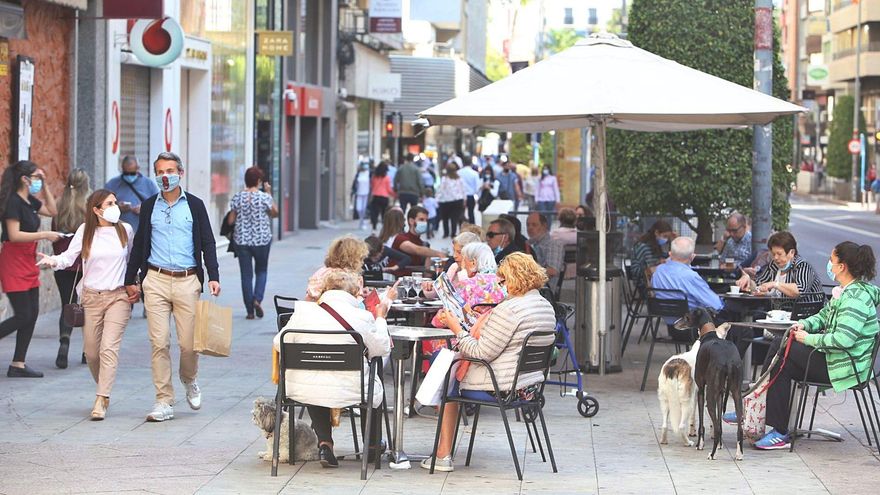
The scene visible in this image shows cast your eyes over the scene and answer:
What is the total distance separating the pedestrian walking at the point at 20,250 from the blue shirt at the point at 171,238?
2044 mm

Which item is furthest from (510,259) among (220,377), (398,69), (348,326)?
(398,69)

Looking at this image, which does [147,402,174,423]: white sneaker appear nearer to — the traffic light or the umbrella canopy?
the umbrella canopy

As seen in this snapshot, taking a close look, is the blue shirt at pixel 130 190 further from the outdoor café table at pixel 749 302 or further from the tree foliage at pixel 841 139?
the tree foliage at pixel 841 139

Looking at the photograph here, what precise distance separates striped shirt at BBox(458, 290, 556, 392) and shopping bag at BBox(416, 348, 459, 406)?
0.08 m

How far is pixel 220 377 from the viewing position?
40.8ft

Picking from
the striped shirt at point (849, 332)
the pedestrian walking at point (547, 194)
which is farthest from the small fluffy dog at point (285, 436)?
the pedestrian walking at point (547, 194)

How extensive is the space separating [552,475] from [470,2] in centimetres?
7362

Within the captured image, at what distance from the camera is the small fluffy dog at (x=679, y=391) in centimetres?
941

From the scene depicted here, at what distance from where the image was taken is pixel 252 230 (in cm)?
1686

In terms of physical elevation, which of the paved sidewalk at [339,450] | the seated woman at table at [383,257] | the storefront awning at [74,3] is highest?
the storefront awning at [74,3]

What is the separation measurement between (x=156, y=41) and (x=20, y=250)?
7085 millimetres

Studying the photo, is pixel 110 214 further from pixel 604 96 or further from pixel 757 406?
pixel 757 406

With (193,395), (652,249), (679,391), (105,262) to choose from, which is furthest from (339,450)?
(652,249)

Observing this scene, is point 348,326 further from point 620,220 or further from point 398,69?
point 398,69
